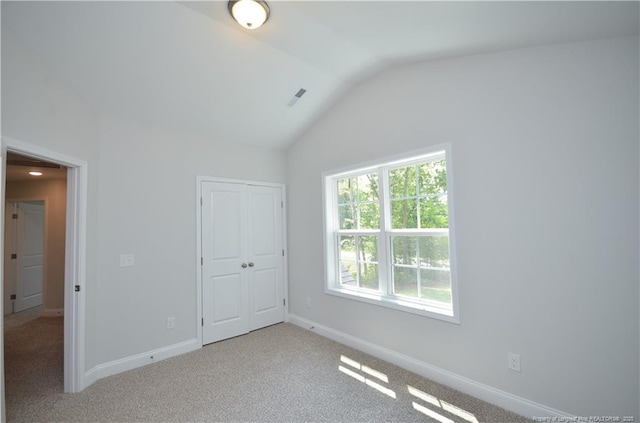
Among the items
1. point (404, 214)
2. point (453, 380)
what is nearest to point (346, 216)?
point (404, 214)

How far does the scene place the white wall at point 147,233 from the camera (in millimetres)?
2795

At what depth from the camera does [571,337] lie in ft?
6.15

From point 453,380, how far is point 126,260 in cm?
333

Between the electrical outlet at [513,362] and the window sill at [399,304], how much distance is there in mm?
410

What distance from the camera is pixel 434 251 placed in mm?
2662

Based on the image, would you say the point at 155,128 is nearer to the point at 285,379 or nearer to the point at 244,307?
the point at 244,307

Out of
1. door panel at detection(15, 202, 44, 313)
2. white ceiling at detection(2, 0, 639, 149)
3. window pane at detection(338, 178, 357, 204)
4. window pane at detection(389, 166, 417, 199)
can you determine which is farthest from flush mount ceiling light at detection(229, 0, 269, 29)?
door panel at detection(15, 202, 44, 313)

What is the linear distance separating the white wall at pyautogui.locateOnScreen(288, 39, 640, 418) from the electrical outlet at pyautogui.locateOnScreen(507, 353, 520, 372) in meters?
0.04

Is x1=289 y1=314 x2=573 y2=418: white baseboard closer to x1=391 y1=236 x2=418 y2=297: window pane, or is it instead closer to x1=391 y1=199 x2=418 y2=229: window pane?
x1=391 y1=236 x2=418 y2=297: window pane

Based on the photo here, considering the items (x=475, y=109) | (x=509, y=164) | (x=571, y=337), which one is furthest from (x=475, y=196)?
(x=571, y=337)

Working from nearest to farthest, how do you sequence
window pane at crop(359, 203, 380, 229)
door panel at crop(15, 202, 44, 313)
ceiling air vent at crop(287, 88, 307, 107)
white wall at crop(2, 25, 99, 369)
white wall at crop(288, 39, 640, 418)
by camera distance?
1. white wall at crop(288, 39, 640, 418)
2. white wall at crop(2, 25, 99, 369)
3. ceiling air vent at crop(287, 88, 307, 107)
4. window pane at crop(359, 203, 380, 229)
5. door panel at crop(15, 202, 44, 313)

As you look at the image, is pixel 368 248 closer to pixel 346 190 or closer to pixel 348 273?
pixel 348 273

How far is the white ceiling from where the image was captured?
180 centimetres

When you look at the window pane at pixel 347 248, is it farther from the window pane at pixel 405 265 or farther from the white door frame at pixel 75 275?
the white door frame at pixel 75 275
